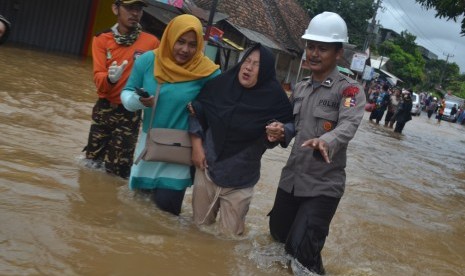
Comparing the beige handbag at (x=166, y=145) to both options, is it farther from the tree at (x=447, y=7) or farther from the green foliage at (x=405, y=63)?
the green foliage at (x=405, y=63)

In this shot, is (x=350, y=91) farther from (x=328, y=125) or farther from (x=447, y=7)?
(x=447, y=7)

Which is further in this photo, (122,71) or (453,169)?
(453,169)

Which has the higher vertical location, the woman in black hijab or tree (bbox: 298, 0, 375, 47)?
tree (bbox: 298, 0, 375, 47)

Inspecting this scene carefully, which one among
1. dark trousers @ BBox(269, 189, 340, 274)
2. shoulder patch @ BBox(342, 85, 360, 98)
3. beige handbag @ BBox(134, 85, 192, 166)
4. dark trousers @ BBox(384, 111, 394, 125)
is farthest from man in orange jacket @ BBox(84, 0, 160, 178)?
dark trousers @ BBox(384, 111, 394, 125)

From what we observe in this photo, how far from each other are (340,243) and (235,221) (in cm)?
167

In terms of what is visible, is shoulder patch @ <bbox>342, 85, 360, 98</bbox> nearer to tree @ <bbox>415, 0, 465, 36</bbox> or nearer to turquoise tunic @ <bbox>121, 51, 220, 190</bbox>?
turquoise tunic @ <bbox>121, 51, 220, 190</bbox>

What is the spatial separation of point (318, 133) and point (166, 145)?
42.0 inches

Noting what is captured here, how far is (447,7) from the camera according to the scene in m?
13.3

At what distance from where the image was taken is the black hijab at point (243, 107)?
3570mm

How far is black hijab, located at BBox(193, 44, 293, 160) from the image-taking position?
3.57 metres

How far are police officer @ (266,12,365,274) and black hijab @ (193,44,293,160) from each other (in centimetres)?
18

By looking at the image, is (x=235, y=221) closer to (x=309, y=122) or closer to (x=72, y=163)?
(x=309, y=122)

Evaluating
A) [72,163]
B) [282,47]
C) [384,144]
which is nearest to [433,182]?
[384,144]

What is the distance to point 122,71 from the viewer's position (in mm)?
3980
